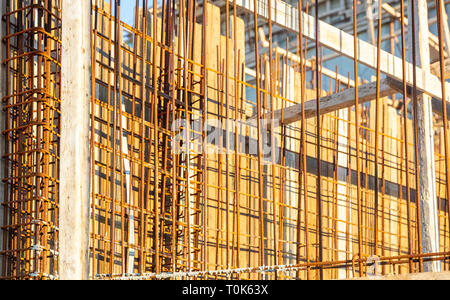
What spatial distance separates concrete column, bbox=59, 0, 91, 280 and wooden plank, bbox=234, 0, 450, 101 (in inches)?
101

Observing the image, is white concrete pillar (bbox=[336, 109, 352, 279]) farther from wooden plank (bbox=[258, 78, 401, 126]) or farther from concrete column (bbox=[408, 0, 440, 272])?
concrete column (bbox=[408, 0, 440, 272])

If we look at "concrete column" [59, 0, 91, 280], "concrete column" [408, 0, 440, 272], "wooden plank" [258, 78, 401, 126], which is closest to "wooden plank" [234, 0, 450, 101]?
"concrete column" [408, 0, 440, 272]

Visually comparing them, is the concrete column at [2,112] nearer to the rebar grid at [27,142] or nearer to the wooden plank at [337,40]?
the rebar grid at [27,142]

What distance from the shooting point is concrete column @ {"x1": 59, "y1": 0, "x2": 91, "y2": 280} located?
5246 millimetres

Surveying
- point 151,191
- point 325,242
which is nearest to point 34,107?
point 151,191

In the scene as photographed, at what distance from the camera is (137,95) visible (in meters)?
8.45

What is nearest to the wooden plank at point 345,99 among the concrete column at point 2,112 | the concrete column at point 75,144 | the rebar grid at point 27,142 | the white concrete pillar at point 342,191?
the white concrete pillar at point 342,191

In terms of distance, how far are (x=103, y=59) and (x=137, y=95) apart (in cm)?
60

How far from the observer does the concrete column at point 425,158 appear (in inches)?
350

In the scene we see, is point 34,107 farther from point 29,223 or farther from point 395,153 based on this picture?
point 395,153

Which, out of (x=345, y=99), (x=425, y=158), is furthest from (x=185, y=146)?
(x=425, y=158)

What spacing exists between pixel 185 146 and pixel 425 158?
288 cm

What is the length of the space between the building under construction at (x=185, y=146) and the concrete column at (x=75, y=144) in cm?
1
